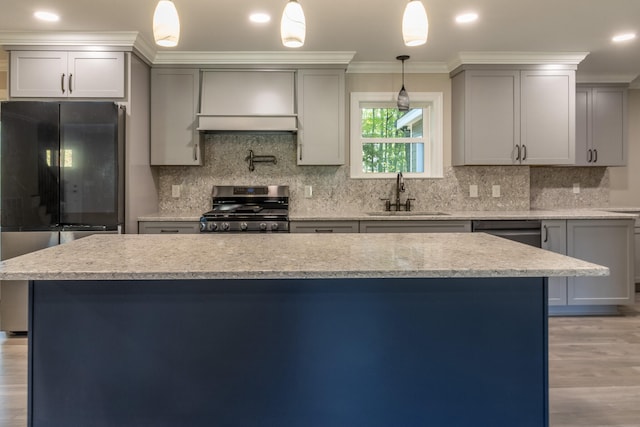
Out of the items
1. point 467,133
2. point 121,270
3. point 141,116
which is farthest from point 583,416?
point 141,116

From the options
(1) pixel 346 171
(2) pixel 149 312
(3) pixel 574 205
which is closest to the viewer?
(2) pixel 149 312

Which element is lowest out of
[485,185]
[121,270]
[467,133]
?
[121,270]

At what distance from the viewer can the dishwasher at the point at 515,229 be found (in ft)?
12.1

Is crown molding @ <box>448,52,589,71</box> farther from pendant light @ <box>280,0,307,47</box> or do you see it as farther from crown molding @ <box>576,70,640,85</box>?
pendant light @ <box>280,0,307,47</box>

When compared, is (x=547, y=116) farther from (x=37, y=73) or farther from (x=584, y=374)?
(x=37, y=73)

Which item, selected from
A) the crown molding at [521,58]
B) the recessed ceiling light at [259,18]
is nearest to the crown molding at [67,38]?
the recessed ceiling light at [259,18]

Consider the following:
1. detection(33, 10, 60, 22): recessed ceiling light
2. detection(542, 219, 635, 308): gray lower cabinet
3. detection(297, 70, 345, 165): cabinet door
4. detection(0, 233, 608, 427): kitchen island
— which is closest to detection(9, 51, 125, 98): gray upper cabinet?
detection(33, 10, 60, 22): recessed ceiling light

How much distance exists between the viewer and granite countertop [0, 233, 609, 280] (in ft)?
4.42

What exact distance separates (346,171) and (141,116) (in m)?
1.94

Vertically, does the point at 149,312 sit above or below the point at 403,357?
above

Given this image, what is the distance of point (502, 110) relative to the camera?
158 inches

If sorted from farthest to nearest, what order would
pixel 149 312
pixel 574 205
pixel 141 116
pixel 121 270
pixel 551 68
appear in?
1. pixel 574 205
2. pixel 551 68
3. pixel 141 116
4. pixel 149 312
5. pixel 121 270

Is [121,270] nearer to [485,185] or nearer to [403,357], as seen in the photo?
[403,357]

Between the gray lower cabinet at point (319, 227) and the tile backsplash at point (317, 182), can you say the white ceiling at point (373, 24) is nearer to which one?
the tile backsplash at point (317, 182)
